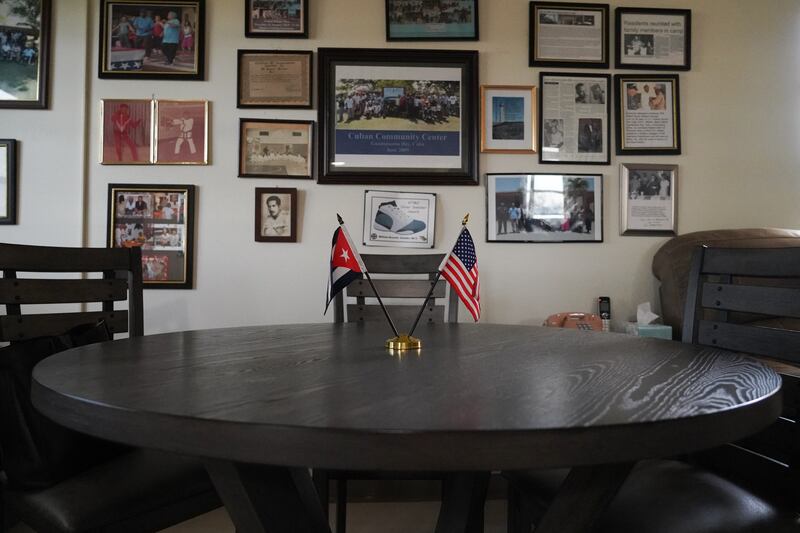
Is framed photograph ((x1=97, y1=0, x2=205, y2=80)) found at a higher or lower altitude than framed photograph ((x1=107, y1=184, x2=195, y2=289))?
higher

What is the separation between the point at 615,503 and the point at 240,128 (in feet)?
8.18

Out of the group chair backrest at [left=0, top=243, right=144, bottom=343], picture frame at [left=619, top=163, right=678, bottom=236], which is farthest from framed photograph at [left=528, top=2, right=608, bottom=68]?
chair backrest at [left=0, top=243, right=144, bottom=343]

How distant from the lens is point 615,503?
0.98 m

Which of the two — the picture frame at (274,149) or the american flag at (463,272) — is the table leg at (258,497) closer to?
Answer: the american flag at (463,272)

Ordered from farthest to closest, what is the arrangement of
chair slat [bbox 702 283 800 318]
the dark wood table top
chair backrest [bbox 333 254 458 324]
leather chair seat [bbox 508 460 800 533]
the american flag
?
chair backrest [bbox 333 254 458 324] < the american flag < chair slat [bbox 702 283 800 318] < leather chair seat [bbox 508 460 800 533] < the dark wood table top

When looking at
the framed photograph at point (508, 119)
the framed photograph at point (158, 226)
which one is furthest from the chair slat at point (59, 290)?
the framed photograph at point (508, 119)

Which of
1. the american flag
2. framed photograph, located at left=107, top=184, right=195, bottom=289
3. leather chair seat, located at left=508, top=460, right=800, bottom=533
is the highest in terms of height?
framed photograph, located at left=107, top=184, right=195, bottom=289

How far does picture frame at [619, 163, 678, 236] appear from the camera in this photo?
2.81m

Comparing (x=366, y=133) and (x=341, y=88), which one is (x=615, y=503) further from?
(x=341, y=88)

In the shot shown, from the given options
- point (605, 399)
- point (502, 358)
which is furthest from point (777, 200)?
point (605, 399)

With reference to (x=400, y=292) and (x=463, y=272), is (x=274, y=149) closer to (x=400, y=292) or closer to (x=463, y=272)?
(x=400, y=292)

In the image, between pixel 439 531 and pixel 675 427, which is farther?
pixel 439 531

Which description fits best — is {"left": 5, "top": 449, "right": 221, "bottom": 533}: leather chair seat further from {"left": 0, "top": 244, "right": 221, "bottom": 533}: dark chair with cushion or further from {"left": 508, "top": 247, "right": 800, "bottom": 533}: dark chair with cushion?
{"left": 508, "top": 247, "right": 800, "bottom": 533}: dark chair with cushion

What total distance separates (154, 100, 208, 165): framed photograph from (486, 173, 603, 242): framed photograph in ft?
5.21
